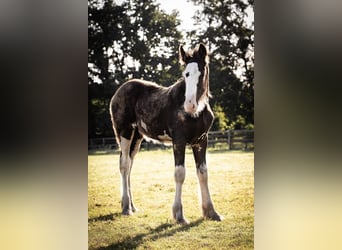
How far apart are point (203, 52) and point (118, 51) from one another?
63 cm

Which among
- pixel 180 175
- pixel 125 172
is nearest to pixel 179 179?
pixel 180 175

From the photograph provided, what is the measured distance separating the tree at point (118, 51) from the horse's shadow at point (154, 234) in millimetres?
775

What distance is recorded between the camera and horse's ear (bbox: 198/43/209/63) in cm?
304

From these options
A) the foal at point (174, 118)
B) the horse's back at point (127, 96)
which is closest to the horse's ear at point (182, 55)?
the foal at point (174, 118)

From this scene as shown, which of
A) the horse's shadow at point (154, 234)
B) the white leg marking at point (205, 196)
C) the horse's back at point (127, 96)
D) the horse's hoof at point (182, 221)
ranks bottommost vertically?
the horse's shadow at point (154, 234)

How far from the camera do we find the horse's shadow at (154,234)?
3033mm

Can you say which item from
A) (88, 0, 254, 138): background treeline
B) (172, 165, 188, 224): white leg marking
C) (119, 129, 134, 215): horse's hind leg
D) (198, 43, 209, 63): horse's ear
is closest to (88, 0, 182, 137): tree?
(88, 0, 254, 138): background treeline

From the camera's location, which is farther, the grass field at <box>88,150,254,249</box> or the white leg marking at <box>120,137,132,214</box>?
the white leg marking at <box>120,137,132,214</box>

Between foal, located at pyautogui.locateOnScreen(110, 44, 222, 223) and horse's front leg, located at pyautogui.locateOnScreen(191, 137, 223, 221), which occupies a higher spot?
foal, located at pyautogui.locateOnScreen(110, 44, 222, 223)

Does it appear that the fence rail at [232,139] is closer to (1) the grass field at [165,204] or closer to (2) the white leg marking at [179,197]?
(1) the grass field at [165,204]

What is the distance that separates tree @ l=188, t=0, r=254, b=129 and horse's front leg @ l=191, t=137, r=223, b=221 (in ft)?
0.90

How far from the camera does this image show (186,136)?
309cm

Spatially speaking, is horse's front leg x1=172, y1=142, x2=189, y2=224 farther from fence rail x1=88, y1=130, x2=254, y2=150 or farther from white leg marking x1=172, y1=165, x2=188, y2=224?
fence rail x1=88, y1=130, x2=254, y2=150
